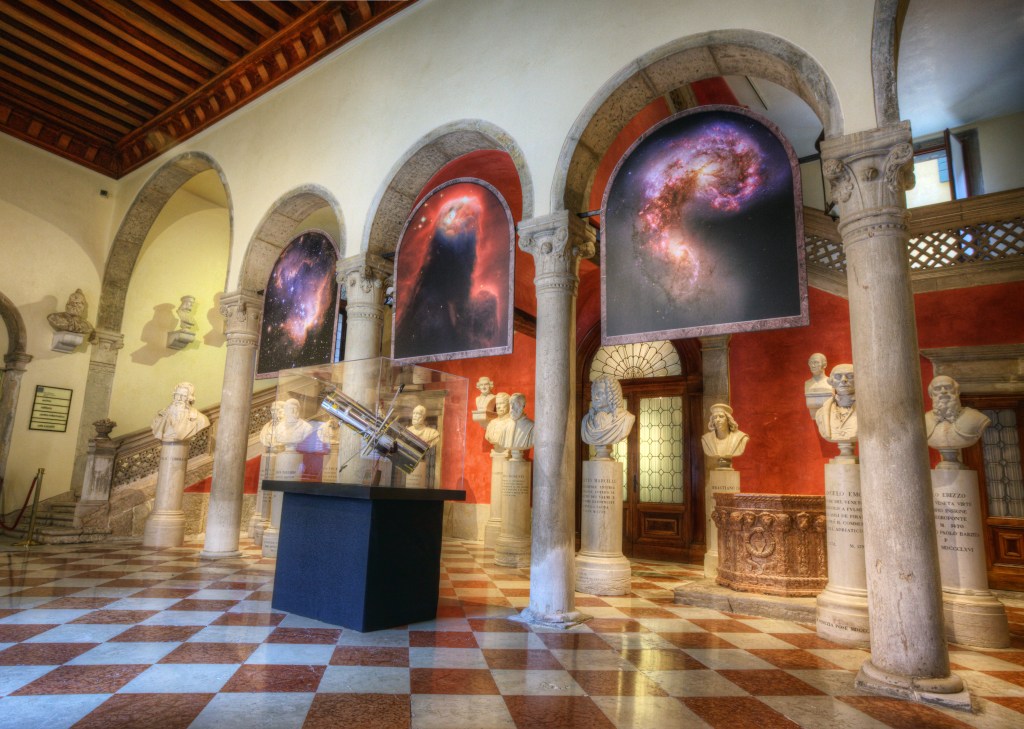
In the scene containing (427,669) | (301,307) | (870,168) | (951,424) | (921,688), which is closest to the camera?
(921,688)

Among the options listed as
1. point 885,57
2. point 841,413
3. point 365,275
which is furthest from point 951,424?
point 365,275

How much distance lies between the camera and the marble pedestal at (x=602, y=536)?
6.17 m

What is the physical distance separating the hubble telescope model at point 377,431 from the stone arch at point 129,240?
25.1 feet

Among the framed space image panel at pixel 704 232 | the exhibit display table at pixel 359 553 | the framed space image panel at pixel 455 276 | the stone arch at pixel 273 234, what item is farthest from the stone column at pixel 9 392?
the framed space image panel at pixel 704 232

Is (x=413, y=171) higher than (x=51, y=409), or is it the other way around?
(x=413, y=171)

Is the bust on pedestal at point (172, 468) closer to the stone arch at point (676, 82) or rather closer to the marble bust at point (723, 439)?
the stone arch at point (676, 82)

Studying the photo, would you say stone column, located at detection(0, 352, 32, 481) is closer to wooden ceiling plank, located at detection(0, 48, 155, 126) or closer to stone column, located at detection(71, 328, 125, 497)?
stone column, located at detection(71, 328, 125, 497)

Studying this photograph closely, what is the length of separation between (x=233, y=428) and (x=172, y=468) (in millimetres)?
1595

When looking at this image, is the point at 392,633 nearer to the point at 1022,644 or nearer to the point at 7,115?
the point at 1022,644

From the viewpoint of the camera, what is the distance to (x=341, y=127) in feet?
24.7

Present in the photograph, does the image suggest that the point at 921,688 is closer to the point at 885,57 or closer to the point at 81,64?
the point at 885,57

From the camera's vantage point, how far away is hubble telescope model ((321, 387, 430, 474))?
4457mm

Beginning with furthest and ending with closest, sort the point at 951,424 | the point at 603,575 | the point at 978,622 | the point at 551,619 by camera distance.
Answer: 1. the point at 603,575
2. the point at 951,424
3. the point at 551,619
4. the point at 978,622

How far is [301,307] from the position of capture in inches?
303
